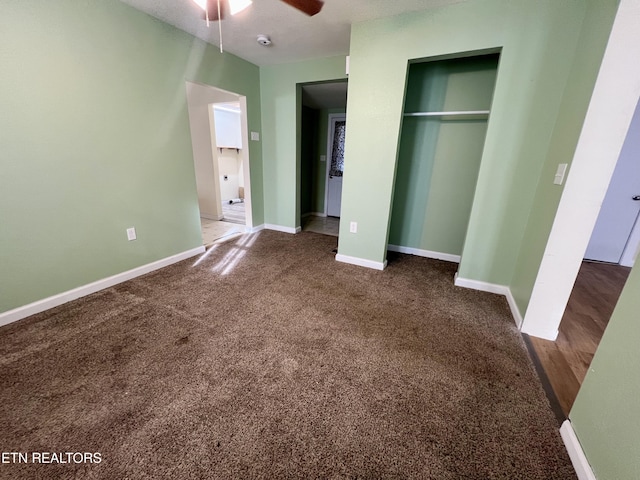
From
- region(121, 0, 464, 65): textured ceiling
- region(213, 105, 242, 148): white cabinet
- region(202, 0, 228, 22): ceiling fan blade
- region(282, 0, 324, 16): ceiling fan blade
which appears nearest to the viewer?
region(282, 0, 324, 16): ceiling fan blade

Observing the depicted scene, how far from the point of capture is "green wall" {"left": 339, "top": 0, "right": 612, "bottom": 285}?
1.88m

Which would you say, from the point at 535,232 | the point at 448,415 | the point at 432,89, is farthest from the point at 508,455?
the point at 432,89

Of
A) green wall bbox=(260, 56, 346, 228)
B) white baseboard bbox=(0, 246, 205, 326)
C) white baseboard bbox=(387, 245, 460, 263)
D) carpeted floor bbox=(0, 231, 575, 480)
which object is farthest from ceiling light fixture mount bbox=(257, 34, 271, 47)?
white baseboard bbox=(387, 245, 460, 263)

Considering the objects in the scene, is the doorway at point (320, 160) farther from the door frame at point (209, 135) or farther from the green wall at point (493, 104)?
the green wall at point (493, 104)

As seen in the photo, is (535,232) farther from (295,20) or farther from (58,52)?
(58,52)

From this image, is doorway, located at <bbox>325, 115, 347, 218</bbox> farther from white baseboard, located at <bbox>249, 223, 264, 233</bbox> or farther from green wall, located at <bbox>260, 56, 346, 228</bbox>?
white baseboard, located at <bbox>249, 223, 264, 233</bbox>

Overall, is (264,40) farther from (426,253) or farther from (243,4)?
(426,253)

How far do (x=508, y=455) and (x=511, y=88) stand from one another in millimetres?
2465

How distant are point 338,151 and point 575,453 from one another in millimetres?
4887

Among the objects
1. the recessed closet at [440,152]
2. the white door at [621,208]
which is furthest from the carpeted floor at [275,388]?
the white door at [621,208]

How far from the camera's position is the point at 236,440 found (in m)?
1.09

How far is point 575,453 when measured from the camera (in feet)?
3.41

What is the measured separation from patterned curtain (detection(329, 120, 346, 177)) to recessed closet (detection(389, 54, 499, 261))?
6.88 ft

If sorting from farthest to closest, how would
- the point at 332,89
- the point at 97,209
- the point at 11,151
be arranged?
the point at 332,89, the point at 97,209, the point at 11,151
